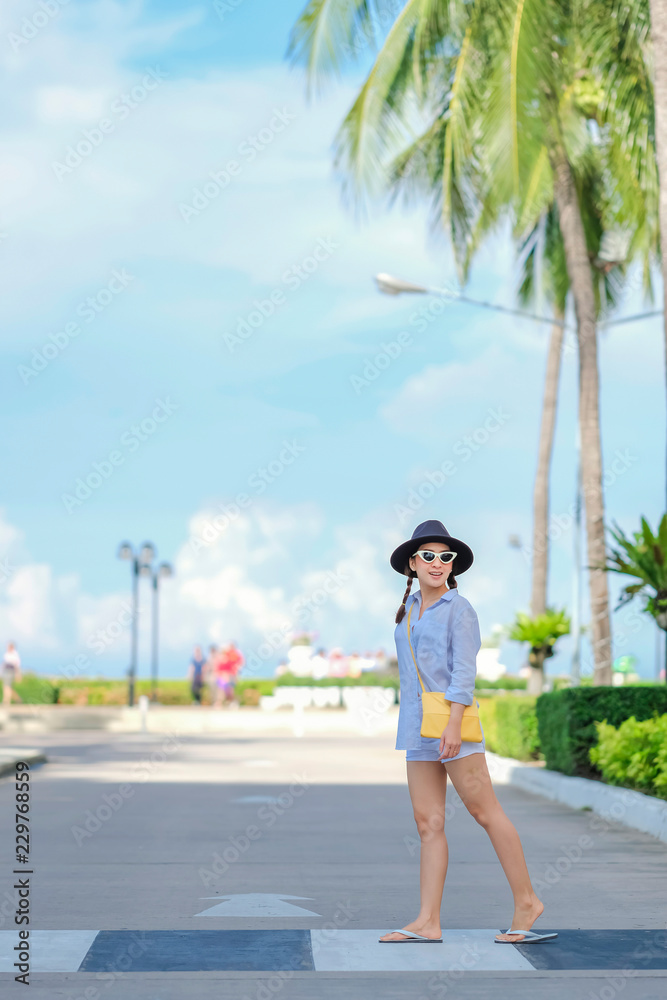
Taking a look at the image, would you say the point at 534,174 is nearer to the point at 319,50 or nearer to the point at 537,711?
the point at 319,50

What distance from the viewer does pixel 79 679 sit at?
52.6 m

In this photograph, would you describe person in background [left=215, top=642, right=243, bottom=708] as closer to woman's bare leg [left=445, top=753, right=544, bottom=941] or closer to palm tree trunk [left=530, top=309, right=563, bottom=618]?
palm tree trunk [left=530, top=309, right=563, bottom=618]

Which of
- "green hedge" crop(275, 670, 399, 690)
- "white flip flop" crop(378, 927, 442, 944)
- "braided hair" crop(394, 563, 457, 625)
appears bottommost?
"white flip flop" crop(378, 927, 442, 944)

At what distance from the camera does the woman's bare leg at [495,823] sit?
6570 millimetres

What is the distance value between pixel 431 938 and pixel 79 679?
155 feet

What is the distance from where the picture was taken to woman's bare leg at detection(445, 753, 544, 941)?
657 cm

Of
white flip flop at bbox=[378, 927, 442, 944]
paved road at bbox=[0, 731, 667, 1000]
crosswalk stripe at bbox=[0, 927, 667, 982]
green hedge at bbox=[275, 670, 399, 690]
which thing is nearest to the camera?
paved road at bbox=[0, 731, 667, 1000]

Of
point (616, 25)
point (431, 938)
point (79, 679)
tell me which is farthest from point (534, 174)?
point (79, 679)

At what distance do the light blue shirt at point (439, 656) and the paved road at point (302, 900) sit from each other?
1112 millimetres

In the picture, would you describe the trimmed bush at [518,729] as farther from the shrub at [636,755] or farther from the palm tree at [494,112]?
the shrub at [636,755]

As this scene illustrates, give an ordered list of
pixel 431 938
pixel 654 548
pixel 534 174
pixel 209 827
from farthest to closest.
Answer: pixel 534 174 → pixel 654 548 → pixel 209 827 → pixel 431 938

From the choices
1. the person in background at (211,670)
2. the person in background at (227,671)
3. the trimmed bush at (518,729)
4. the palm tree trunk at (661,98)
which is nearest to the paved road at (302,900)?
the trimmed bush at (518,729)

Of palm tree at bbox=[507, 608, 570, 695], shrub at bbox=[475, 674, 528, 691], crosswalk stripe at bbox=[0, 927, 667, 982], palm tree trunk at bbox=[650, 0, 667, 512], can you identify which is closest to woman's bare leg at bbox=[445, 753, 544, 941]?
crosswalk stripe at bbox=[0, 927, 667, 982]

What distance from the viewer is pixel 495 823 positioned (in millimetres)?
6648
